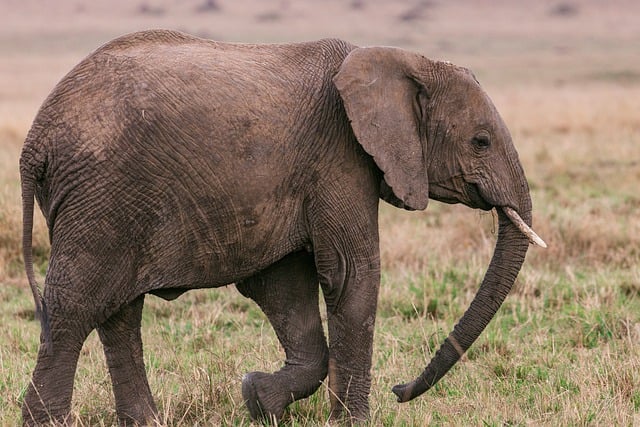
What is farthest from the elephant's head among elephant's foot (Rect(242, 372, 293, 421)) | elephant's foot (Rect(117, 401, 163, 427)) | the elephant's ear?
elephant's foot (Rect(117, 401, 163, 427))

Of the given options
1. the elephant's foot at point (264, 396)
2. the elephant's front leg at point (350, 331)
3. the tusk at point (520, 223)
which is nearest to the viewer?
the elephant's front leg at point (350, 331)

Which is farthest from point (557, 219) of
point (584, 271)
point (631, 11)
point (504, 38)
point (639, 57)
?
point (631, 11)

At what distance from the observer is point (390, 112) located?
4809 millimetres

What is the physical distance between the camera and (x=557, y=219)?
30.6ft

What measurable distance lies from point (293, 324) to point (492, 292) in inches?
38.5

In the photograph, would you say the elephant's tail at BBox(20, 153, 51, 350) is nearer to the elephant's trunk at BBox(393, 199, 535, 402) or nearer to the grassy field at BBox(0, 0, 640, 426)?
the grassy field at BBox(0, 0, 640, 426)

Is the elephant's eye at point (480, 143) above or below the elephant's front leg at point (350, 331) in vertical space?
above

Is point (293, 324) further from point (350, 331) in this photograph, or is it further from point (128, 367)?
point (128, 367)

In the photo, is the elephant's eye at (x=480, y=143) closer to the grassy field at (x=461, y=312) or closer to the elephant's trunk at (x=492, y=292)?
the elephant's trunk at (x=492, y=292)

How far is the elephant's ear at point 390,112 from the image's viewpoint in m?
4.71

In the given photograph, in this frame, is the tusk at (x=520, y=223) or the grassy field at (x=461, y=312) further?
the grassy field at (x=461, y=312)

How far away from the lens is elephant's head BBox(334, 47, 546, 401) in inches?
187

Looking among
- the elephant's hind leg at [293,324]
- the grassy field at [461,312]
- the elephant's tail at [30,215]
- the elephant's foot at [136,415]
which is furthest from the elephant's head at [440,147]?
the elephant's tail at [30,215]

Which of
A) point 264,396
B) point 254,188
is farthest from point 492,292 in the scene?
point 254,188
